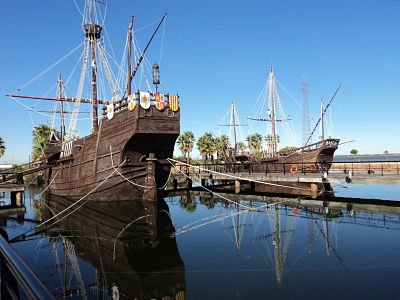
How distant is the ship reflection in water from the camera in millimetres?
7160

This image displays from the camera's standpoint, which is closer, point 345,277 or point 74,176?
point 345,277

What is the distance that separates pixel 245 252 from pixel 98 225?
7493 millimetres

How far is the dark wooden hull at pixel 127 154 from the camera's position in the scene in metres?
17.6

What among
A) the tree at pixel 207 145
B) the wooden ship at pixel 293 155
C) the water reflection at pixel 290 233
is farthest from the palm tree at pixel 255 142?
the water reflection at pixel 290 233

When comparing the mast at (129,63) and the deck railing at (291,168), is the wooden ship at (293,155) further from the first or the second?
the mast at (129,63)

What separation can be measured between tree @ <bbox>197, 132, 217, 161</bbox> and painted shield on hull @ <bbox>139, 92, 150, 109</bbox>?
45.2m

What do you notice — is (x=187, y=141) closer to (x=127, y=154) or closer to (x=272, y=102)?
(x=272, y=102)

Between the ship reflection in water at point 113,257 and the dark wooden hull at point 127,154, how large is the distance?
283cm

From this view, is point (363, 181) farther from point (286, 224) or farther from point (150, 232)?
point (150, 232)

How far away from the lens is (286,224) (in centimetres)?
1328

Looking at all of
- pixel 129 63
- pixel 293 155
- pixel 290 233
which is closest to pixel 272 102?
pixel 293 155

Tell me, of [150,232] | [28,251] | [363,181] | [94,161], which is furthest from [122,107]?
[363,181]

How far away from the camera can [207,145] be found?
6278cm

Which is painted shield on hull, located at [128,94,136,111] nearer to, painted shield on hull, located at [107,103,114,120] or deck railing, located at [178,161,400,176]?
painted shield on hull, located at [107,103,114,120]
